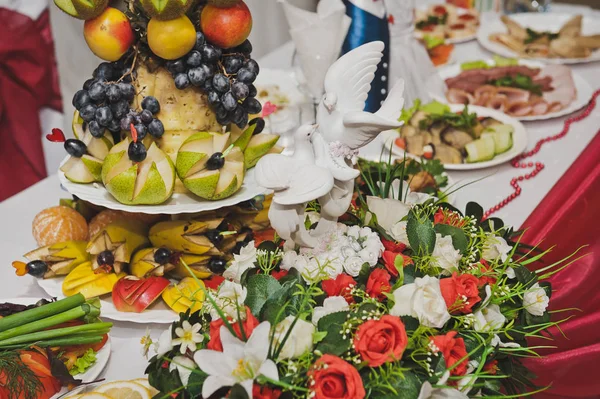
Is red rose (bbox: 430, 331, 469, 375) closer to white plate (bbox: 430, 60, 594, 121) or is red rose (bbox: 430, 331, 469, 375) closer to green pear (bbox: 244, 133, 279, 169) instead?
green pear (bbox: 244, 133, 279, 169)

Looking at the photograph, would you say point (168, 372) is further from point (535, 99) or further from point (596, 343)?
point (535, 99)

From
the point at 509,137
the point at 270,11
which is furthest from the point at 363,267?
the point at 270,11

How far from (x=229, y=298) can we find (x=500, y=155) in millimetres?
926

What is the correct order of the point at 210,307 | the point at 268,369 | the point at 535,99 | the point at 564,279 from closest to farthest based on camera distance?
the point at 268,369 < the point at 210,307 < the point at 564,279 < the point at 535,99

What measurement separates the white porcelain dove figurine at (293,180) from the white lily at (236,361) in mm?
147

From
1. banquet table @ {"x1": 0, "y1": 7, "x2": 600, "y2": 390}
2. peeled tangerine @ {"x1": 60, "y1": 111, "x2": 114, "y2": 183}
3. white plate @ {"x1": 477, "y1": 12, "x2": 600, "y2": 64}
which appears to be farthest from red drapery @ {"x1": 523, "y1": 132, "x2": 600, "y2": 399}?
white plate @ {"x1": 477, "y1": 12, "x2": 600, "y2": 64}

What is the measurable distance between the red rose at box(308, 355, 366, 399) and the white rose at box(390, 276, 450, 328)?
0.37ft

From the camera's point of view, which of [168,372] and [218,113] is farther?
[218,113]

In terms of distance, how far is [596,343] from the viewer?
41.9 inches

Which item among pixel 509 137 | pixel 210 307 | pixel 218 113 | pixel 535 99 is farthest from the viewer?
pixel 535 99

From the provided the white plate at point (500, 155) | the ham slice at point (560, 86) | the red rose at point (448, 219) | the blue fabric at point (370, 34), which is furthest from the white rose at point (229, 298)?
the ham slice at point (560, 86)

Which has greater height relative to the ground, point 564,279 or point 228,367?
point 228,367

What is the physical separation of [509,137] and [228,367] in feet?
3.49

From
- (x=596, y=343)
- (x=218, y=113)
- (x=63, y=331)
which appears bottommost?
(x=596, y=343)
